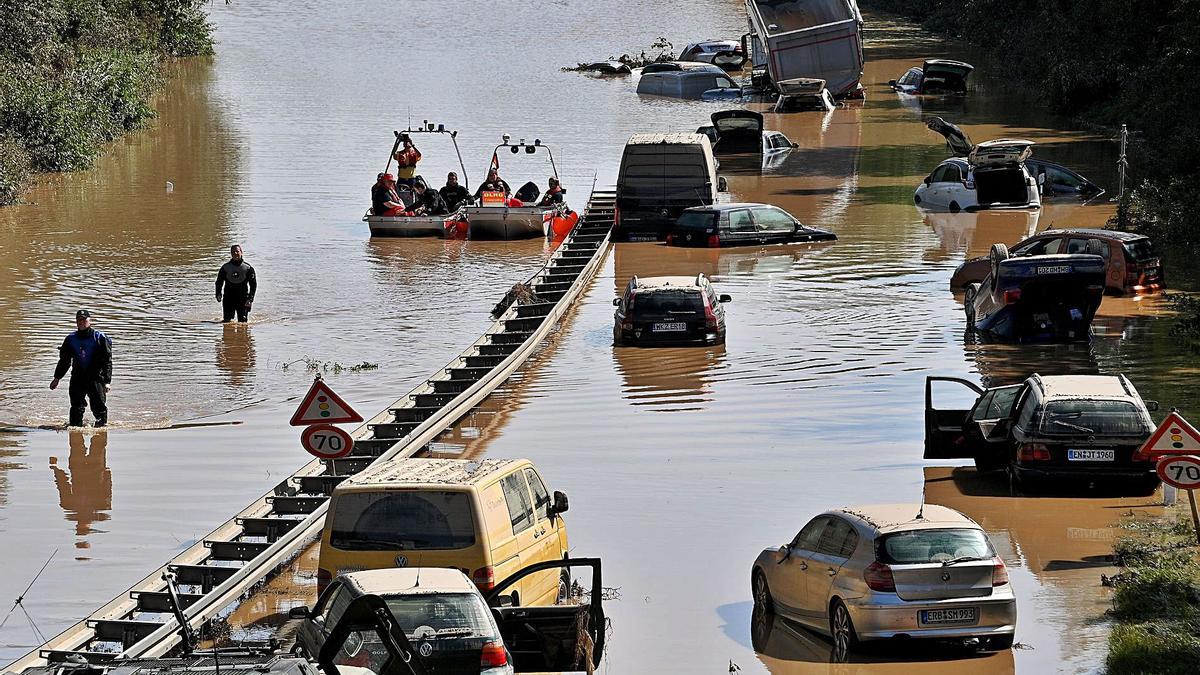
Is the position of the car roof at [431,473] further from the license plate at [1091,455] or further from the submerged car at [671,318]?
the submerged car at [671,318]

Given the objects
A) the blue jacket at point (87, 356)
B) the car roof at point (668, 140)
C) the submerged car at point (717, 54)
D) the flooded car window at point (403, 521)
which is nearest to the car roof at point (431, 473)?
the flooded car window at point (403, 521)

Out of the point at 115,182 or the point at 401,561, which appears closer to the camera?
the point at 401,561

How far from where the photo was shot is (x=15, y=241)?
44.3 m

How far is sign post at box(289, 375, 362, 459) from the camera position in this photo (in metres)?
17.7

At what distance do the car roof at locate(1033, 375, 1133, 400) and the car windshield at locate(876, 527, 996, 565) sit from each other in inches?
224

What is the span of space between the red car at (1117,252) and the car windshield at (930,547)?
65.0 feet

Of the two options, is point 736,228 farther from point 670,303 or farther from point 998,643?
point 998,643

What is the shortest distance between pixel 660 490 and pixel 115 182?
→ 38.8 m

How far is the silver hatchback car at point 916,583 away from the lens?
46.2 ft

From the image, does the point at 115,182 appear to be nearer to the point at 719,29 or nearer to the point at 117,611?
the point at 117,611

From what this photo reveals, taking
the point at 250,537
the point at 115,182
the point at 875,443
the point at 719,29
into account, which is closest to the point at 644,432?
the point at 875,443

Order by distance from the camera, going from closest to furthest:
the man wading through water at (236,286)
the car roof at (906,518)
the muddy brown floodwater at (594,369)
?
the car roof at (906,518)
the muddy brown floodwater at (594,369)
the man wading through water at (236,286)

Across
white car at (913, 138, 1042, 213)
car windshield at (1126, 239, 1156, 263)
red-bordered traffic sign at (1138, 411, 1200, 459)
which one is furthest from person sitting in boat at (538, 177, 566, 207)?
red-bordered traffic sign at (1138, 411, 1200, 459)

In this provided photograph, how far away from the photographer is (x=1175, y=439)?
661 inches
